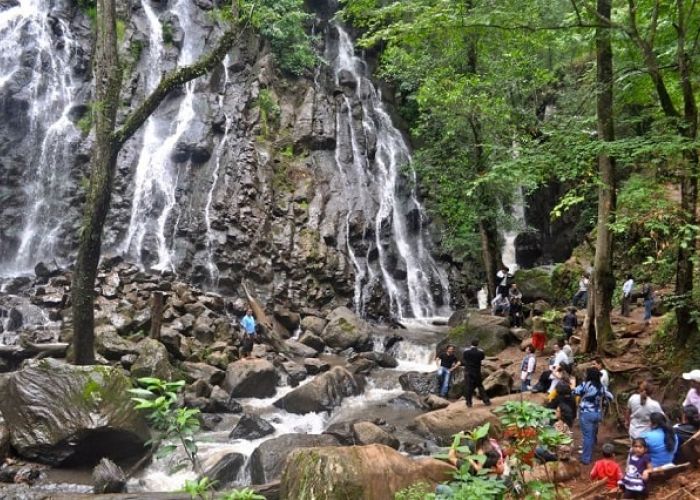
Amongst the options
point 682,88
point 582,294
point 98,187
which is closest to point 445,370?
point 582,294

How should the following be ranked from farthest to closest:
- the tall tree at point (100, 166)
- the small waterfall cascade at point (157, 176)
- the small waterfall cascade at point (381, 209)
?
the small waterfall cascade at point (381, 209), the small waterfall cascade at point (157, 176), the tall tree at point (100, 166)

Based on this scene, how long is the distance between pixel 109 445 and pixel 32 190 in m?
17.2

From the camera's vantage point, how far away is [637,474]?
693 centimetres

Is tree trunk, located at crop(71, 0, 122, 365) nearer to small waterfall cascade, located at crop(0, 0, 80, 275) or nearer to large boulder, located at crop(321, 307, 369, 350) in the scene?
large boulder, located at crop(321, 307, 369, 350)

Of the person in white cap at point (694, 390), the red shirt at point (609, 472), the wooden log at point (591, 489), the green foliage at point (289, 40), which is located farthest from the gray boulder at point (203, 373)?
the green foliage at point (289, 40)

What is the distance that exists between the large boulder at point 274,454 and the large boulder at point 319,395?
106 inches

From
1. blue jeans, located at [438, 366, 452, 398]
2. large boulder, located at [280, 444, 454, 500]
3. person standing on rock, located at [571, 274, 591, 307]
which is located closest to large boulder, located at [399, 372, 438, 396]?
blue jeans, located at [438, 366, 452, 398]

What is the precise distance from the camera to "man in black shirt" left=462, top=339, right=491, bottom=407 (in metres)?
12.5

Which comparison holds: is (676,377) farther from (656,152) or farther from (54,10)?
(54,10)

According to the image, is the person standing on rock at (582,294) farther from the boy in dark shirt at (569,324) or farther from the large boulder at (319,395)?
the large boulder at (319,395)

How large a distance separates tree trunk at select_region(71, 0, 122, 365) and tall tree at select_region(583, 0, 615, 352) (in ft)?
32.5

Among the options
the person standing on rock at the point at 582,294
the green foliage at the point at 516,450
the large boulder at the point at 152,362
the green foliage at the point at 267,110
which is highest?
the green foliage at the point at 267,110

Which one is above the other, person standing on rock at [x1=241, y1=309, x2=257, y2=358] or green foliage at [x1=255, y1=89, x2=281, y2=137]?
green foliage at [x1=255, y1=89, x2=281, y2=137]

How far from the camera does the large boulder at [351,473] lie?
6.99 meters
